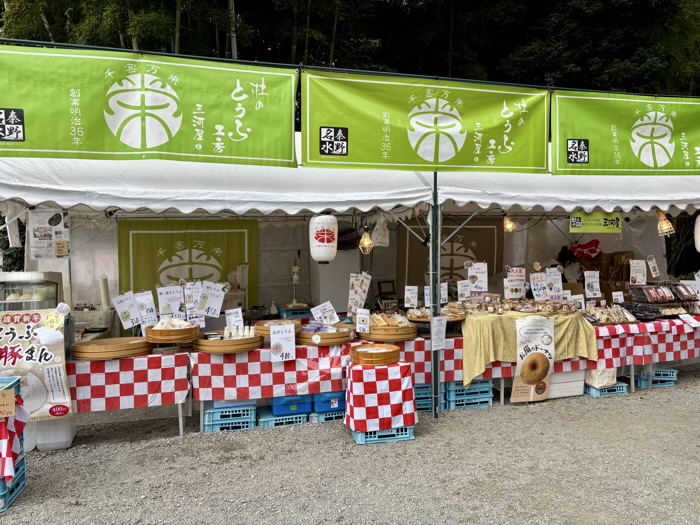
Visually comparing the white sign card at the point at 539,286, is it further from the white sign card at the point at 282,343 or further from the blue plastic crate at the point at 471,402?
the white sign card at the point at 282,343

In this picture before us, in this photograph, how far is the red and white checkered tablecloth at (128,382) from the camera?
14.8 ft

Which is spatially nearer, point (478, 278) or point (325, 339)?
point (325, 339)

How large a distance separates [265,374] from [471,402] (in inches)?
87.1

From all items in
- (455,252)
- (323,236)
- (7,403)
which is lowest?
(7,403)

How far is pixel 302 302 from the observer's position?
831 cm

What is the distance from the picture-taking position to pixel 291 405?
510 centimetres

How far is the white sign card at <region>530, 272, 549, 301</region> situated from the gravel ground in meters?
1.57

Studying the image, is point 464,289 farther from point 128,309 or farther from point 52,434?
point 52,434

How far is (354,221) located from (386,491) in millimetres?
4977

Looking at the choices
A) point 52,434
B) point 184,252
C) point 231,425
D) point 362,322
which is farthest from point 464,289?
point 52,434

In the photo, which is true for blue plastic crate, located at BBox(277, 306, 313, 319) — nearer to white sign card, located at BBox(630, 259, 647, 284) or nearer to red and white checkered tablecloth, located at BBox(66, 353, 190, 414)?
red and white checkered tablecloth, located at BBox(66, 353, 190, 414)

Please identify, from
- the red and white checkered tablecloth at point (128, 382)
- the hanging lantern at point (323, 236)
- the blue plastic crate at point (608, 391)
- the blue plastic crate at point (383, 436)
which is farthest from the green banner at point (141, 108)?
the blue plastic crate at point (608, 391)

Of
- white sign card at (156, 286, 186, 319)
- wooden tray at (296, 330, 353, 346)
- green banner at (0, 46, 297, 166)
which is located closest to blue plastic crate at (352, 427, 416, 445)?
wooden tray at (296, 330, 353, 346)

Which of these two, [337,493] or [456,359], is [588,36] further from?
[337,493]
